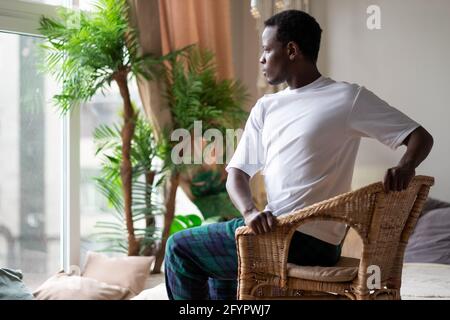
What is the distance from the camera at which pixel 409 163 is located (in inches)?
74.8

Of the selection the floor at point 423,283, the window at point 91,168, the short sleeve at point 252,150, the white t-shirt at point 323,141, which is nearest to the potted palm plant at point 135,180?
the window at point 91,168

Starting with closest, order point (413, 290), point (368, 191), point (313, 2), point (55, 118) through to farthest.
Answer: point (368, 191), point (413, 290), point (55, 118), point (313, 2)

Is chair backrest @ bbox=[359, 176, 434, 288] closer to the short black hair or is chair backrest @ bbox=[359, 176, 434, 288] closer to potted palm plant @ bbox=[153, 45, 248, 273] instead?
the short black hair

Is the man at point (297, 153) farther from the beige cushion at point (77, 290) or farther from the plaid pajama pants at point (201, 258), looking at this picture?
the beige cushion at point (77, 290)

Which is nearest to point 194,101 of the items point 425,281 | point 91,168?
point 91,168

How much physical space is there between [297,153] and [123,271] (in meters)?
2.36

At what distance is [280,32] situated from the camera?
216cm

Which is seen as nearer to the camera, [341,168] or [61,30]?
[341,168]

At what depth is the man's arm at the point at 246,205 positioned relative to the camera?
191 centimetres

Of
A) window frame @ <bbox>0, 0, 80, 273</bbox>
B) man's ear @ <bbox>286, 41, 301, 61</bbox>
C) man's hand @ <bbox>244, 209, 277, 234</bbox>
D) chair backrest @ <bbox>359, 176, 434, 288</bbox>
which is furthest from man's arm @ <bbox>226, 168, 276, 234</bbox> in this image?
window frame @ <bbox>0, 0, 80, 273</bbox>

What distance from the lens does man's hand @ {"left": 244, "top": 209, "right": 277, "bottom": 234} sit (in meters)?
1.91

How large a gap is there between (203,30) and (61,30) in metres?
1.08
